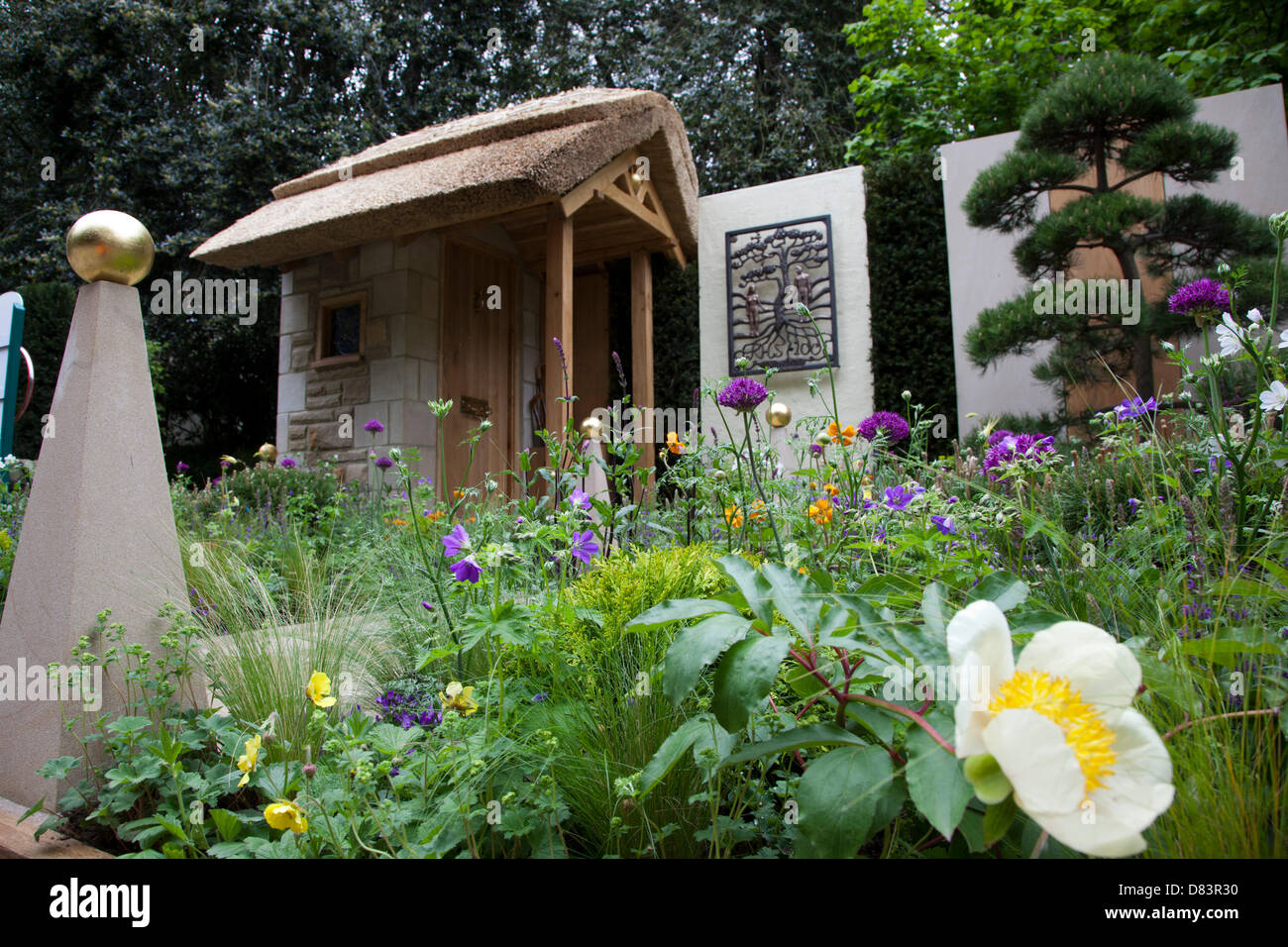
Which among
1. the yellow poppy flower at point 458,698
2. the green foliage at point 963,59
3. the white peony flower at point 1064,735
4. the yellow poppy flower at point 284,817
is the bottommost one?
the yellow poppy flower at point 284,817

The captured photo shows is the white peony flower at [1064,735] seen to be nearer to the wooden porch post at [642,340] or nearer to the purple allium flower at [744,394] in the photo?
the purple allium flower at [744,394]

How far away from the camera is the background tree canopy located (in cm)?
833

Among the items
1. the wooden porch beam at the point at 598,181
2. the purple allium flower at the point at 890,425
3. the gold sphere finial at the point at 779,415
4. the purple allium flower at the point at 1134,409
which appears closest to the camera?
the purple allium flower at the point at 1134,409

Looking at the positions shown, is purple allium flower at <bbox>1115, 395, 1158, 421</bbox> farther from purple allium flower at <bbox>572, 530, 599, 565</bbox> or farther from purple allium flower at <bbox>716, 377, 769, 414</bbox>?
purple allium flower at <bbox>572, 530, 599, 565</bbox>

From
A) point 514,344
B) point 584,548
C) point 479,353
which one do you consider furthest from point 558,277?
point 584,548

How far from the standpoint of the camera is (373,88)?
424 inches

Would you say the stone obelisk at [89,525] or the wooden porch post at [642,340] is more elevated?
the wooden porch post at [642,340]

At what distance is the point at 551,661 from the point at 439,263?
5.23m

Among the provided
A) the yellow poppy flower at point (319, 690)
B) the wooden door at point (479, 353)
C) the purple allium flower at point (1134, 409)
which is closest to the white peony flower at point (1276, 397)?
the purple allium flower at point (1134, 409)

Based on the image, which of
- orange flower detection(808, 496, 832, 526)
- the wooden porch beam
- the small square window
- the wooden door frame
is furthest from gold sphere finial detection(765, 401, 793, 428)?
the small square window

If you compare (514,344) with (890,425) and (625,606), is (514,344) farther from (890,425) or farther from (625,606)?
(625,606)

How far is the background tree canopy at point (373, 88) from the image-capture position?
833cm

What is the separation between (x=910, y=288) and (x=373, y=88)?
8.64m
